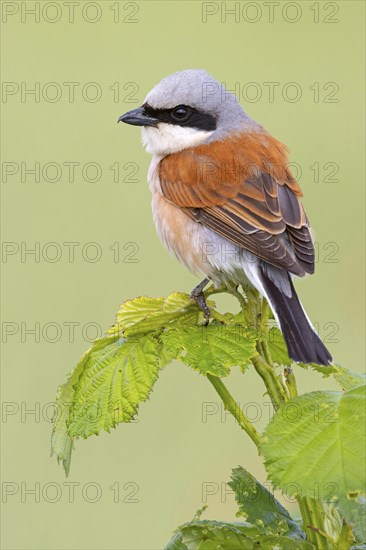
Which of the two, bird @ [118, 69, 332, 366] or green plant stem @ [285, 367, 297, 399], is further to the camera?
bird @ [118, 69, 332, 366]

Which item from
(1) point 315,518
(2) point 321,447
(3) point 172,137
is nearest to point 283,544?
(1) point 315,518

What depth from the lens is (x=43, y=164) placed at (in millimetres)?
6234

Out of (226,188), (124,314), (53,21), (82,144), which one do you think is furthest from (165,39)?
(124,314)

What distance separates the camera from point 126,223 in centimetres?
571

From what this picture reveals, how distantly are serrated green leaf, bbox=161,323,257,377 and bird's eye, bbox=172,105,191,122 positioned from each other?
4.82 ft

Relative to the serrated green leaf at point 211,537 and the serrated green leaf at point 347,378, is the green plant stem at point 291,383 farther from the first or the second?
the serrated green leaf at point 211,537

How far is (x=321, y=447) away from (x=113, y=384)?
18.0 inches

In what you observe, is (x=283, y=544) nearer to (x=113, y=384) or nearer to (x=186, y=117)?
(x=113, y=384)

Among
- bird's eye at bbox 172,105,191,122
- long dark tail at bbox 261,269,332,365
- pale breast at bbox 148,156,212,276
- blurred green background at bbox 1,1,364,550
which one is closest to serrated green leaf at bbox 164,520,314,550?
long dark tail at bbox 261,269,332,365

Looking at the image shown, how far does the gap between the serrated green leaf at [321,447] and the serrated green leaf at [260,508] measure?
0.70ft

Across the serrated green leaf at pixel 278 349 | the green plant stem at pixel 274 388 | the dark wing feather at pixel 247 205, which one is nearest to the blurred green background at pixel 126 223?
the dark wing feather at pixel 247 205

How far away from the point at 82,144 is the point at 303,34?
225cm

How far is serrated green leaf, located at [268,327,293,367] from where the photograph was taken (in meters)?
2.10

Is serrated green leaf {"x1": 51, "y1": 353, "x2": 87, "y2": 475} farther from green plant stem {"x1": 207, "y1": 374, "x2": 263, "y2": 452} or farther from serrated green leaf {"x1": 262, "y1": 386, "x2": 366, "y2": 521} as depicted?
serrated green leaf {"x1": 262, "y1": 386, "x2": 366, "y2": 521}
